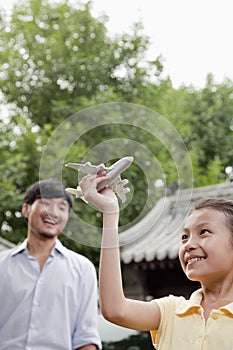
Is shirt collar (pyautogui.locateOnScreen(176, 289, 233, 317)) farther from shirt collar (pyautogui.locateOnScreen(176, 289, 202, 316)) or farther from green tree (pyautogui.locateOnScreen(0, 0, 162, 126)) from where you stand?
green tree (pyautogui.locateOnScreen(0, 0, 162, 126))

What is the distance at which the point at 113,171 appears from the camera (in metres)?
1.41

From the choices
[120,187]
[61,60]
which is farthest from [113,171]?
[61,60]

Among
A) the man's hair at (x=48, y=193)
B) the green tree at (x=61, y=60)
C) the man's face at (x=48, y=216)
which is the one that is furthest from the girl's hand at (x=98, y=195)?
the green tree at (x=61, y=60)

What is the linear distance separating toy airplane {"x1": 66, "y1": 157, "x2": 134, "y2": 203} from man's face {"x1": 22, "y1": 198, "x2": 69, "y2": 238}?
1352mm

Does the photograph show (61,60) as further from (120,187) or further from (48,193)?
(120,187)

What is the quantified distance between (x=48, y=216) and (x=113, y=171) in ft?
5.02

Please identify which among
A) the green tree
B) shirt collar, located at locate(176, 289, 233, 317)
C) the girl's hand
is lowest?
shirt collar, located at locate(176, 289, 233, 317)

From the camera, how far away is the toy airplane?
1401mm

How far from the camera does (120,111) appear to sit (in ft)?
5.55

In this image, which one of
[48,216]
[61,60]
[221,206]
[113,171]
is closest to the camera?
[113,171]

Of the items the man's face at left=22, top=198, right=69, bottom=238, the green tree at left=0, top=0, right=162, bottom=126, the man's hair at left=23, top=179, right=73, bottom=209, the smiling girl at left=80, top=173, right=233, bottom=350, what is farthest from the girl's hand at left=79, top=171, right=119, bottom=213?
the green tree at left=0, top=0, right=162, bottom=126

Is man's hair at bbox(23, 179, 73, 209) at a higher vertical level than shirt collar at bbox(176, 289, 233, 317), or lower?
higher

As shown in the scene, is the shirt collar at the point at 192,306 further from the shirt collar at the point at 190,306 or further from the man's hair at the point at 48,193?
the man's hair at the point at 48,193

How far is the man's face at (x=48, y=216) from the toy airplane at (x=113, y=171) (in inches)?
53.2
